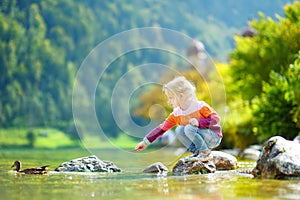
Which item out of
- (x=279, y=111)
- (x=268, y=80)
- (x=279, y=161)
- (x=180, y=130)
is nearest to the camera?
(x=279, y=161)

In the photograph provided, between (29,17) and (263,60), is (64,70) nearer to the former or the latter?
(29,17)

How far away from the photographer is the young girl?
8078 mm

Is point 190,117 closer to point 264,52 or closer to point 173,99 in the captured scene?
point 173,99

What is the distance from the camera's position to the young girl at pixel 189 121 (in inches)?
318

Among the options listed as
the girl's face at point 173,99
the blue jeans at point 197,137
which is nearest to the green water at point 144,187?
the blue jeans at point 197,137

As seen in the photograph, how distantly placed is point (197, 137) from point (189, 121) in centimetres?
26

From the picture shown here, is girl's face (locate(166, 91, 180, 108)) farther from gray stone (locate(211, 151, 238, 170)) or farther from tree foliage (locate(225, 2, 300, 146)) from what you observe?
tree foliage (locate(225, 2, 300, 146))

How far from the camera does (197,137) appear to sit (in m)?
8.37

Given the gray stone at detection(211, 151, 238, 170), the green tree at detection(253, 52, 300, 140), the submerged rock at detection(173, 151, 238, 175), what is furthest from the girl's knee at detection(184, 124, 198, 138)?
the green tree at detection(253, 52, 300, 140)

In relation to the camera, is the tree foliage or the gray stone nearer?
the gray stone

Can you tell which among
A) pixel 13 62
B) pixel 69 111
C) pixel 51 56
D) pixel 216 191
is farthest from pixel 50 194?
pixel 51 56

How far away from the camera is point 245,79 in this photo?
2152cm

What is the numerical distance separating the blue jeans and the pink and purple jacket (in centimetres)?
6

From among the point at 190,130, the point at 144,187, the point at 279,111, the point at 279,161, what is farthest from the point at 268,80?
the point at 144,187
